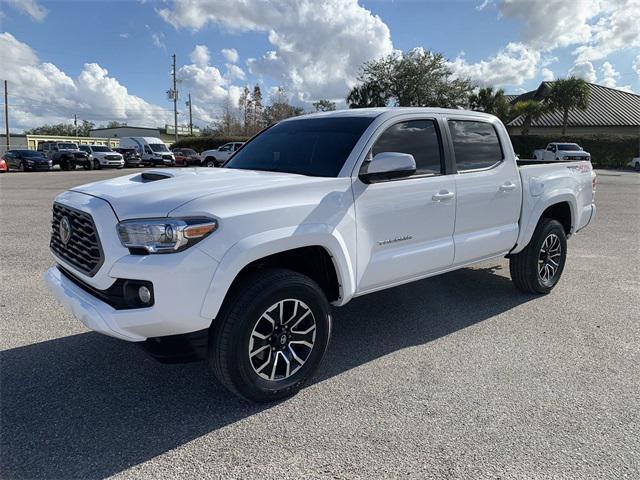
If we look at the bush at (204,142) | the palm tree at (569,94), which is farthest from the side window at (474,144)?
the bush at (204,142)

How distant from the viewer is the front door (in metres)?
3.56

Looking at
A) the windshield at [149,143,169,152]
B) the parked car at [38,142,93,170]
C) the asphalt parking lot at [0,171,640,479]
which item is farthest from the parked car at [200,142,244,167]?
the asphalt parking lot at [0,171,640,479]

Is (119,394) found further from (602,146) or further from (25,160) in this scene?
(602,146)

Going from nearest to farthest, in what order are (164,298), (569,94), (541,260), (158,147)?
(164,298)
(541,260)
(158,147)
(569,94)

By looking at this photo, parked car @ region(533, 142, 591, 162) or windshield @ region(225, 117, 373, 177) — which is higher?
parked car @ region(533, 142, 591, 162)

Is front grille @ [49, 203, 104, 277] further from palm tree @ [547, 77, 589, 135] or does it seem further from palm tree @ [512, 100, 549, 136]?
palm tree @ [547, 77, 589, 135]

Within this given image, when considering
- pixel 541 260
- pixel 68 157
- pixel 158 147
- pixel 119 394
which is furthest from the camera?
pixel 158 147

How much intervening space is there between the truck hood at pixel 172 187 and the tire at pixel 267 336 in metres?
0.58

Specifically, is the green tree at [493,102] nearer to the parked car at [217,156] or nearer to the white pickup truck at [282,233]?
the parked car at [217,156]

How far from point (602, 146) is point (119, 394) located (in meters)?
45.1

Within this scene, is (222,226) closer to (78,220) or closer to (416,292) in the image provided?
(78,220)

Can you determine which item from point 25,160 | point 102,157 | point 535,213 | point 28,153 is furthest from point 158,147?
point 535,213

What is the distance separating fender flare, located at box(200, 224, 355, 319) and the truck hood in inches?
12.6

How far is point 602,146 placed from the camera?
132 ft
